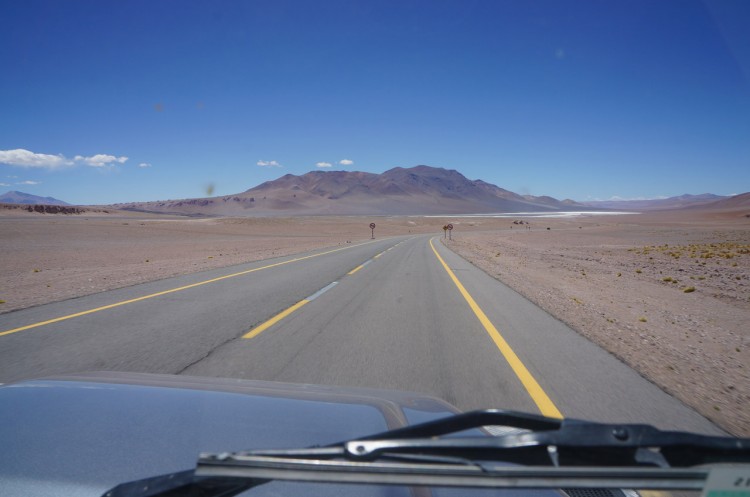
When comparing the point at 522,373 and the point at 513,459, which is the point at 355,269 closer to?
the point at 522,373

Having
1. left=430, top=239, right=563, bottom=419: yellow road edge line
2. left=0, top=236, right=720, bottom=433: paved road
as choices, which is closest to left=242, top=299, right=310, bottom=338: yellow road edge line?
left=0, top=236, right=720, bottom=433: paved road

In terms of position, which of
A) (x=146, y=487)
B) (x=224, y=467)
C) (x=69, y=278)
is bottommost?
(x=69, y=278)

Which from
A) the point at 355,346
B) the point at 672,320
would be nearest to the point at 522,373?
the point at 355,346

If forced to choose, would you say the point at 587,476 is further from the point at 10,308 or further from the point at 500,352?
the point at 10,308

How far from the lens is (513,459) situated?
1873 mm

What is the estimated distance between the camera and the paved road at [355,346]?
468cm

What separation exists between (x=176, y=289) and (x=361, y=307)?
17.1 ft

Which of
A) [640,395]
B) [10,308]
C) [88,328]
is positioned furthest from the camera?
[10,308]

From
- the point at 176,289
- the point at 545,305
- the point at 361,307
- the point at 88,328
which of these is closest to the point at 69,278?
the point at 176,289

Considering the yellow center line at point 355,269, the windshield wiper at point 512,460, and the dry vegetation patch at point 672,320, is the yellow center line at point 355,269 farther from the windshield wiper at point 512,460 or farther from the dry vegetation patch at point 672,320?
the windshield wiper at point 512,460

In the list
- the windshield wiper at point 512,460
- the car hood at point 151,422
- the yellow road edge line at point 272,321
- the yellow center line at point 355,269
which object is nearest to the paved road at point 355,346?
the yellow road edge line at point 272,321

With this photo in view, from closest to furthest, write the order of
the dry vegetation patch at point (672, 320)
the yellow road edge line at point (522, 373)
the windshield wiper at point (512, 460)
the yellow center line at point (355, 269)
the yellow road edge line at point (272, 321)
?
1. the windshield wiper at point (512, 460)
2. the yellow road edge line at point (522, 373)
3. the dry vegetation patch at point (672, 320)
4. the yellow road edge line at point (272, 321)
5. the yellow center line at point (355, 269)

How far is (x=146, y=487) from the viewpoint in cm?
198

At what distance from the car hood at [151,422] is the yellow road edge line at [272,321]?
3.22 m
